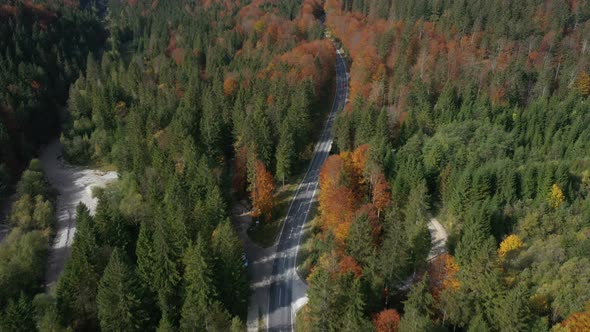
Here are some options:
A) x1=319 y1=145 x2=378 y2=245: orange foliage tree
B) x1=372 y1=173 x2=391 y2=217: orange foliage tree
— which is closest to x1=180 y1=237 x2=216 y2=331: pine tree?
x1=319 y1=145 x2=378 y2=245: orange foliage tree

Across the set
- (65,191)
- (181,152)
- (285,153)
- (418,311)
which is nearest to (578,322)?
(418,311)

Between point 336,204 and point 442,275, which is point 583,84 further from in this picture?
point 442,275

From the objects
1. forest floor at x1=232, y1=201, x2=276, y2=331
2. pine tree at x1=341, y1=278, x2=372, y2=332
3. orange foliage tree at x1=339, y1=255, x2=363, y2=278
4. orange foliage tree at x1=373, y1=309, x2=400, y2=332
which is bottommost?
forest floor at x1=232, y1=201, x2=276, y2=331

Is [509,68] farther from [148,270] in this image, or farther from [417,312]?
[148,270]

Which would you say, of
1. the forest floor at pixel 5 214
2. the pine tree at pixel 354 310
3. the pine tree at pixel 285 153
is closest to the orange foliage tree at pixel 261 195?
the pine tree at pixel 285 153

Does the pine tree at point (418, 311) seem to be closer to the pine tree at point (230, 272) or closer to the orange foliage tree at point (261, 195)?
the pine tree at point (230, 272)

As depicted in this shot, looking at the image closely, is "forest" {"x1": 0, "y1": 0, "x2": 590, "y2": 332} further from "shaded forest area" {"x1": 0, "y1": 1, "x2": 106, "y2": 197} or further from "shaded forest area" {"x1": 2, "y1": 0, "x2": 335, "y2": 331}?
"shaded forest area" {"x1": 0, "y1": 1, "x2": 106, "y2": 197}

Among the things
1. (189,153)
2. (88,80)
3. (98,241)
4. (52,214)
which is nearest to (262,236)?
(189,153)
